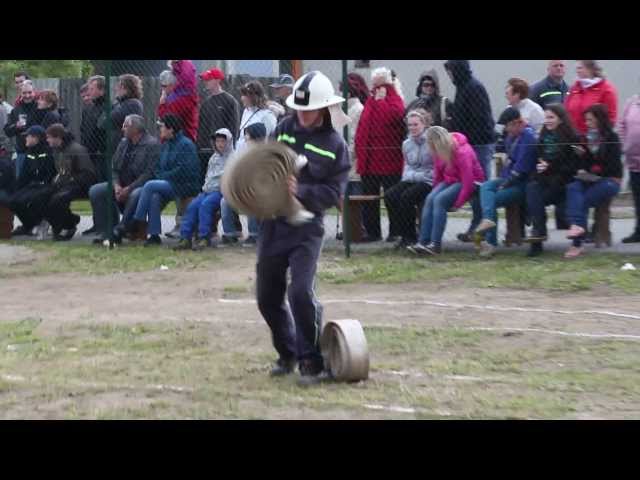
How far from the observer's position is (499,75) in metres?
19.6

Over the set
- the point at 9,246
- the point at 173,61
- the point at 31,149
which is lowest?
the point at 9,246

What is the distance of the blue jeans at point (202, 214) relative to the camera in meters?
15.4

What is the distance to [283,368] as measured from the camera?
8.59 m

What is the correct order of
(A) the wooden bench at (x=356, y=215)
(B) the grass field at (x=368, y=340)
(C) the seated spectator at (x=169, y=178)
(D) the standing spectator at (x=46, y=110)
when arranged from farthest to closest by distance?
(D) the standing spectator at (x=46, y=110)
(C) the seated spectator at (x=169, y=178)
(A) the wooden bench at (x=356, y=215)
(B) the grass field at (x=368, y=340)

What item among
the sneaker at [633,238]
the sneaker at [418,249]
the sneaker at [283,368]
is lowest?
the sneaker at [418,249]

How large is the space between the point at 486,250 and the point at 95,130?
6152 millimetres

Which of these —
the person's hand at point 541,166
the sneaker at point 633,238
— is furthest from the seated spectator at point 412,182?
the sneaker at point 633,238

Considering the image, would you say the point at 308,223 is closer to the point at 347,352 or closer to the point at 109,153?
the point at 347,352

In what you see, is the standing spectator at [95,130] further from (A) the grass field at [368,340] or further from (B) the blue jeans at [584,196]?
(B) the blue jeans at [584,196]

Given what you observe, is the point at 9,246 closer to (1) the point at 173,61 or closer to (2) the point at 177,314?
(1) the point at 173,61

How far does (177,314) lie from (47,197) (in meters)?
6.37

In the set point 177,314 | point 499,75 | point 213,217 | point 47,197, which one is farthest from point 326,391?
point 499,75

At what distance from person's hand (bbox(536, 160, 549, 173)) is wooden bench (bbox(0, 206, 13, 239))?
25.2ft

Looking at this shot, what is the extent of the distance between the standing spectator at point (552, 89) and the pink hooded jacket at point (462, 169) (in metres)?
1.67
